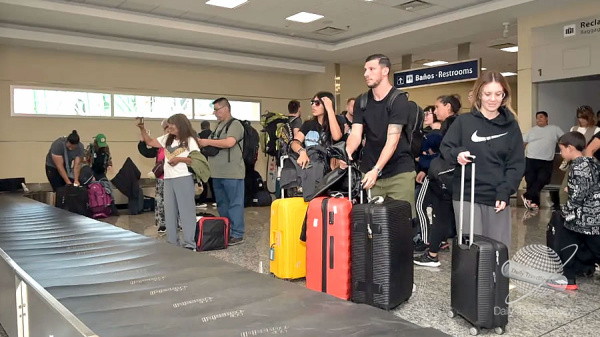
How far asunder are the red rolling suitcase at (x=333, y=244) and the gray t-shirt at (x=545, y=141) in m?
6.51

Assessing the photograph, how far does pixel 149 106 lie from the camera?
38.7 ft

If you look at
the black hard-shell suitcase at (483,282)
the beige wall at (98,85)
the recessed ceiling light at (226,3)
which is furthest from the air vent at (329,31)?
the black hard-shell suitcase at (483,282)

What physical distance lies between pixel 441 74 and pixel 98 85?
7248 millimetres

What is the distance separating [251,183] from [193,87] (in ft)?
12.0

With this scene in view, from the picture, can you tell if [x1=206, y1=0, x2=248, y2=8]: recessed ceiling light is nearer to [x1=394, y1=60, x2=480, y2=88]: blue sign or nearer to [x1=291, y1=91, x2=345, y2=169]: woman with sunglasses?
[x1=394, y1=60, x2=480, y2=88]: blue sign

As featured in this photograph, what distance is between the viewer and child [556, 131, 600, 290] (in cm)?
360

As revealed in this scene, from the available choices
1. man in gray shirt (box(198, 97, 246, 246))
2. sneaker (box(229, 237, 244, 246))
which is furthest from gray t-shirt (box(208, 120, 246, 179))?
sneaker (box(229, 237, 244, 246))

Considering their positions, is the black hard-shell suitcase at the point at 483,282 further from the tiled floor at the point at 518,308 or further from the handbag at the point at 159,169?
the handbag at the point at 159,169

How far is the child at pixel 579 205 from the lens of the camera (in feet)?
11.8

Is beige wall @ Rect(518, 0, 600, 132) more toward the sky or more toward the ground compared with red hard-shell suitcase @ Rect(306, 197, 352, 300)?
more toward the sky

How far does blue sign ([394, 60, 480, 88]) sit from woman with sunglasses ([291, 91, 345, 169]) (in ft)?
21.2

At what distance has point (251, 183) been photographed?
9.84 m

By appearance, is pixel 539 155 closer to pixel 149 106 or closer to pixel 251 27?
pixel 251 27

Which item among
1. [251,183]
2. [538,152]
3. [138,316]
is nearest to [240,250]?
[138,316]
